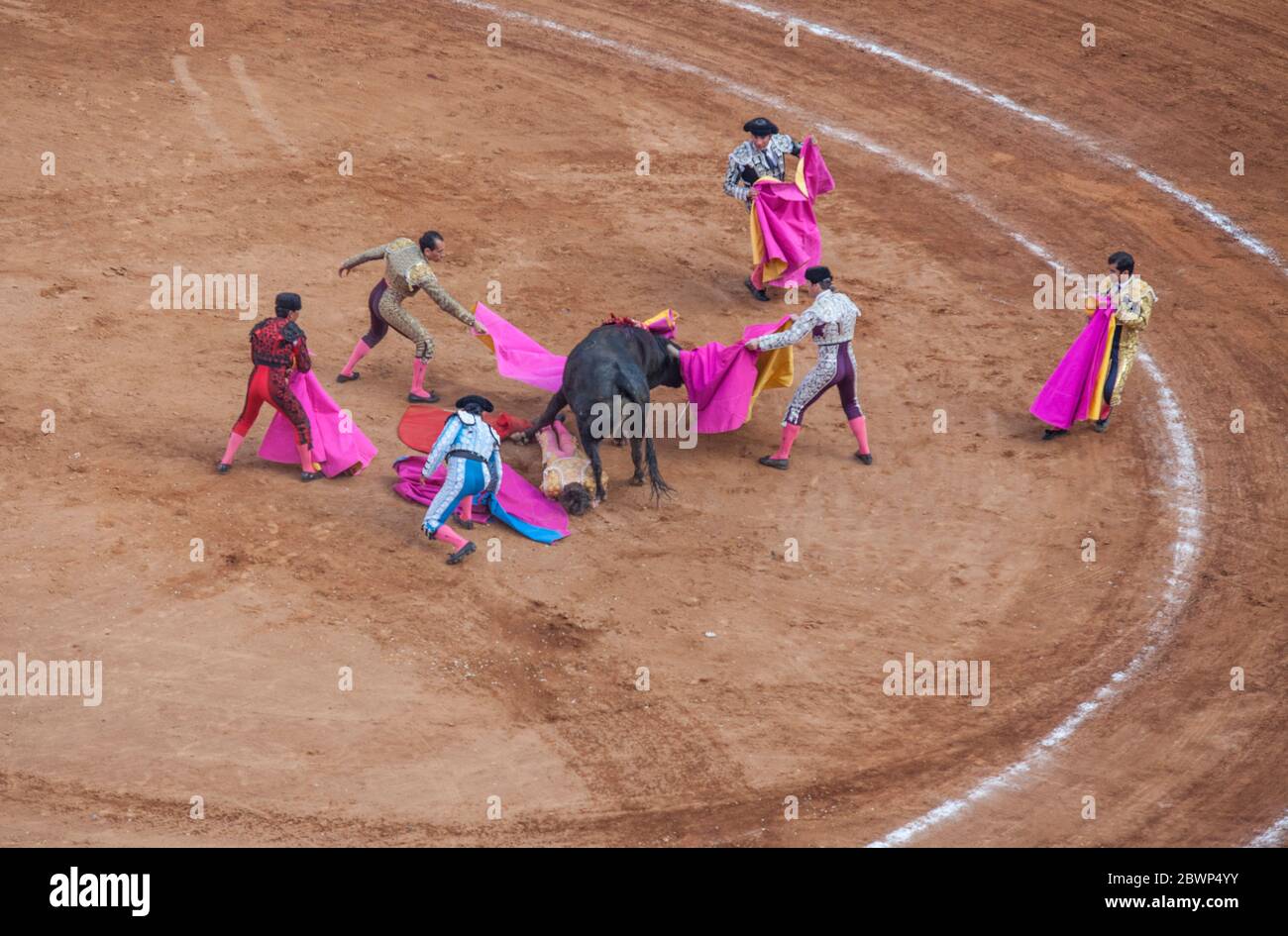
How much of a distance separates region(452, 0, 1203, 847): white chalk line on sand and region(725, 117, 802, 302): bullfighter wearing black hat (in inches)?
116

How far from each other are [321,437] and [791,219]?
542 cm

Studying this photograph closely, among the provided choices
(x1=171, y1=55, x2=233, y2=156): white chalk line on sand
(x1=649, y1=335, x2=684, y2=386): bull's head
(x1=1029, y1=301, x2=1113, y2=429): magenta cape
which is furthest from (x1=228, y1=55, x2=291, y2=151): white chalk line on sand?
(x1=1029, y1=301, x2=1113, y2=429): magenta cape

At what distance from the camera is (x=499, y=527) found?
12.7m

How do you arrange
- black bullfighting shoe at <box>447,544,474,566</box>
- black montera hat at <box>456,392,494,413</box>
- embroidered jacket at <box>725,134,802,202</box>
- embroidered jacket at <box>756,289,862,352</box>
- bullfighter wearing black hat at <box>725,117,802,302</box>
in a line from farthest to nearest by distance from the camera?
embroidered jacket at <box>725,134,802,202</box>
bullfighter wearing black hat at <box>725,117,802,302</box>
embroidered jacket at <box>756,289,862,352</box>
black bullfighting shoe at <box>447,544,474,566</box>
black montera hat at <box>456,392,494,413</box>

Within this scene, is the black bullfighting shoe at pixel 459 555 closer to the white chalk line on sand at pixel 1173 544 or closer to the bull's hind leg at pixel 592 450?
the bull's hind leg at pixel 592 450

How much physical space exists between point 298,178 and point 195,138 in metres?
1.39

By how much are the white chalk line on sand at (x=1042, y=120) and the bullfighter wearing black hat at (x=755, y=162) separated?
15.6ft

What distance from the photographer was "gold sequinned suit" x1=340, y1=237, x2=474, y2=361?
45.0 feet

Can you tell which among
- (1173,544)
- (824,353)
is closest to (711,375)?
(824,353)

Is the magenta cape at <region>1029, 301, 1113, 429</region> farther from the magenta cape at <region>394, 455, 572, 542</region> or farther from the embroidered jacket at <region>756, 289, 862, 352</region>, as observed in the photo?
the magenta cape at <region>394, 455, 572, 542</region>

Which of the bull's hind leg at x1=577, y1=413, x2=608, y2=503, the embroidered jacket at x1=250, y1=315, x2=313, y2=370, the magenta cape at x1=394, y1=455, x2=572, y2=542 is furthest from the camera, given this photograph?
the bull's hind leg at x1=577, y1=413, x2=608, y2=503

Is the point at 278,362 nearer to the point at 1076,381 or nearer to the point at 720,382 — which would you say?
the point at 720,382

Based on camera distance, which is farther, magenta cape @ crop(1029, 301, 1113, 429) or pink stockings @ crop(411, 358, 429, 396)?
pink stockings @ crop(411, 358, 429, 396)

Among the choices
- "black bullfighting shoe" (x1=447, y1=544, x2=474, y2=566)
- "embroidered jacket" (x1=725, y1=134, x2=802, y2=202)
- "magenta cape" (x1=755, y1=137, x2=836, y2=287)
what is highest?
"embroidered jacket" (x1=725, y1=134, x2=802, y2=202)
